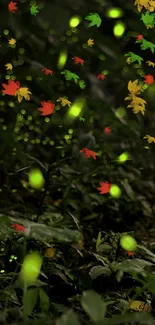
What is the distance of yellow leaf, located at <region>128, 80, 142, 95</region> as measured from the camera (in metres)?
3.13

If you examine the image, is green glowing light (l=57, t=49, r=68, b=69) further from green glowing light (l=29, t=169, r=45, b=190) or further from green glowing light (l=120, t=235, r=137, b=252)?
green glowing light (l=120, t=235, r=137, b=252)

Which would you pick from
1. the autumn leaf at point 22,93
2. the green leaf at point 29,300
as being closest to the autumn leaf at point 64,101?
the autumn leaf at point 22,93

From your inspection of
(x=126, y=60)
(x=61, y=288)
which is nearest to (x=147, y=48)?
(x=126, y=60)

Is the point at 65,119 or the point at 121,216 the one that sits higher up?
the point at 65,119

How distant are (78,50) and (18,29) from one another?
0.34m

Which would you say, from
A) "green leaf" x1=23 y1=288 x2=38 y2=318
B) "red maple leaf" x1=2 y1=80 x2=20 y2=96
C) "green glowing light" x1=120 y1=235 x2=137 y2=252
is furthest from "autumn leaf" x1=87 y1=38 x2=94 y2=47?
"green leaf" x1=23 y1=288 x2=38 y2=318

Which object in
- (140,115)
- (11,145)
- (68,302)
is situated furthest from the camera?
(140,115)

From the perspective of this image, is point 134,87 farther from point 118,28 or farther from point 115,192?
point 115,192

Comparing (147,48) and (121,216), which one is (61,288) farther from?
(147,48)

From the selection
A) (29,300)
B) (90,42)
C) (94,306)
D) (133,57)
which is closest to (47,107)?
(90,42)

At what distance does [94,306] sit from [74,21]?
7.35 feet

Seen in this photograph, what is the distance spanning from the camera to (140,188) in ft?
10.7

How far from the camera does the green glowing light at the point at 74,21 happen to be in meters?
3.09

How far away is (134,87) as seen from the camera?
3.16m
